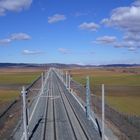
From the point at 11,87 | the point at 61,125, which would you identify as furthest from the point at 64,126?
the point at 11,87

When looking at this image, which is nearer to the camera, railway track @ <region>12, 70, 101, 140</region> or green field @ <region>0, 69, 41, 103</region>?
railway track @ <region>12, 70, 101, 140</region>

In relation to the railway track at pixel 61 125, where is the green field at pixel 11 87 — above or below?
below

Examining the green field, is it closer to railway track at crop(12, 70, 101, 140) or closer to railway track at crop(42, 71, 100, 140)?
railway track at crop(12, 70, 101, 140)

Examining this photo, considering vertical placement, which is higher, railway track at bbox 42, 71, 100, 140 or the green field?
railway track at bbox 42, 71, 100, 140

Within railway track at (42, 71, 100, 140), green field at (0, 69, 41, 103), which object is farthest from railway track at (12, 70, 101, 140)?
green field at (0, 69, 41, 103)

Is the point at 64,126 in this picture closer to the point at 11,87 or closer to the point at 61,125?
the point at 61,125

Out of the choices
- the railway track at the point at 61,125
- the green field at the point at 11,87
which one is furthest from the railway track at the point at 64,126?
the green field at the point at 11,87

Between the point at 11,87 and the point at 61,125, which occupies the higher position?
the point at 61,125

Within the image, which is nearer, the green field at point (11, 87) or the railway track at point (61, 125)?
the railway track at point (61, 125)

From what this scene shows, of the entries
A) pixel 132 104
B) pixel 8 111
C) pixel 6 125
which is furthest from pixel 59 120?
pixel 132 104

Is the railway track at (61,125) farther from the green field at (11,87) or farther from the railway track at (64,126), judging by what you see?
the green field at (11,87)

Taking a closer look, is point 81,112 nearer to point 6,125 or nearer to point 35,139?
point 6,125
